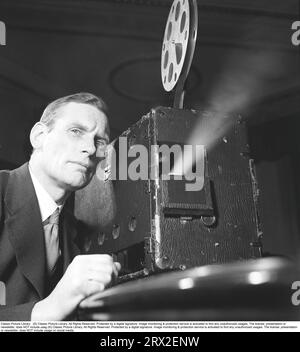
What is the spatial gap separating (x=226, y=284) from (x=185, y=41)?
35.8 inches

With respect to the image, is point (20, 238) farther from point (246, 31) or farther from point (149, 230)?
point (246, 31)

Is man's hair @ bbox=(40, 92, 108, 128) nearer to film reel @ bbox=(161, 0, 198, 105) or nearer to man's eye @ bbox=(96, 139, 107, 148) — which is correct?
man's eye @ bbox=(96, 139, 107, 148)

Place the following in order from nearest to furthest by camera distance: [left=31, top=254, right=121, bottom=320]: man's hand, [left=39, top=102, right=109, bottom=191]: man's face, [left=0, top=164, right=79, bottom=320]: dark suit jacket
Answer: [left=31, top=254, right=121, bottom=320]: man's hand
[left=0, top=164, right=79, bottom=320]: dark suit jacket
[left=39, top=102, right=109, bottom=191]: man's face

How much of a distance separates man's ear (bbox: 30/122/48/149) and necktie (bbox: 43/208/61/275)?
0.22 metres

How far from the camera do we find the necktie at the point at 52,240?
1282mm

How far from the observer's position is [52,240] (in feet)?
4.28

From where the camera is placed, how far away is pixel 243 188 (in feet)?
3.78

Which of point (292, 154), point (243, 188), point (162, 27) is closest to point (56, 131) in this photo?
point (243, 188)

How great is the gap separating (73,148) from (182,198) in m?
0.41

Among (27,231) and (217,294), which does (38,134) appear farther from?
(217,294)

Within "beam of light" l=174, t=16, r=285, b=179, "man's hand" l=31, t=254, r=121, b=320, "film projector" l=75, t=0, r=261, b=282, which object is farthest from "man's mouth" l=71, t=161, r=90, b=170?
"beam of light" l=174, t=16, r=285, b=179

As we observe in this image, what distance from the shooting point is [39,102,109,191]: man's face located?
1332 millimetres

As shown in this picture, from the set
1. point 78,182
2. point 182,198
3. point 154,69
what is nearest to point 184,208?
point 182,198

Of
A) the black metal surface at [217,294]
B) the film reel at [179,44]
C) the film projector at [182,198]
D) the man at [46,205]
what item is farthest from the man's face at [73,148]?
the black metal surface at [217,294]
